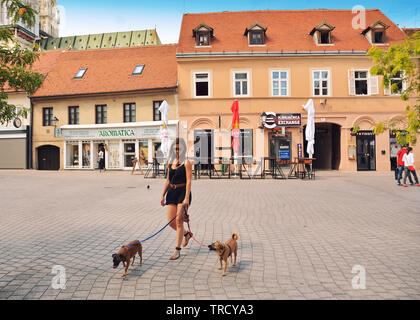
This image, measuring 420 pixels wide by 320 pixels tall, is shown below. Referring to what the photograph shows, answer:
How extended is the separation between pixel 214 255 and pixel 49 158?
84.4 feet

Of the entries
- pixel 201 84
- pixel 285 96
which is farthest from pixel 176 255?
pixel 285 96

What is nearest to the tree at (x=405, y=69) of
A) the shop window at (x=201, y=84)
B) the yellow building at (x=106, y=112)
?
the shop window at (x=201, y=84)

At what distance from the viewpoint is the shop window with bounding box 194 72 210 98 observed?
886 inches

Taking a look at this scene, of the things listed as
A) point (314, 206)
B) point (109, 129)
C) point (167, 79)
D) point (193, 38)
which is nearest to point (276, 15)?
point (193, 38)

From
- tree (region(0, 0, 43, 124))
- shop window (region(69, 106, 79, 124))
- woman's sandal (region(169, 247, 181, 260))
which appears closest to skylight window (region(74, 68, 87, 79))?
shop window (region(69, 106, 79, 124))

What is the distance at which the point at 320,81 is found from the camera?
877 inches

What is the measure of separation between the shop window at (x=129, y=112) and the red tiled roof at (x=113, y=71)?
4.38ft

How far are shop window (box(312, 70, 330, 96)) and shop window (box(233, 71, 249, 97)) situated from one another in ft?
16.9

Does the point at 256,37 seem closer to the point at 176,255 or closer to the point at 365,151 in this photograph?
the point at 365,151

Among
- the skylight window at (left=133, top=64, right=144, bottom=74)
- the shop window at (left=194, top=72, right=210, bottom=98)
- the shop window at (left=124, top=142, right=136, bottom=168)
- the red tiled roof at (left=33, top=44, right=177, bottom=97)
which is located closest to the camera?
the shop window at (left=194, top=72, right=210, bottom=98)

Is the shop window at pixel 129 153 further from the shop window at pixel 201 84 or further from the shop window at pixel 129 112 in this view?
the shop window at pixel 201 84

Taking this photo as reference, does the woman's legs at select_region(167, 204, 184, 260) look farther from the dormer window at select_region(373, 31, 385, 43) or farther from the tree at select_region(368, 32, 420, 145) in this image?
the dormer window at select_region(373, 31, 385, 43)

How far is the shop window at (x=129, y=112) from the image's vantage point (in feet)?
79.4

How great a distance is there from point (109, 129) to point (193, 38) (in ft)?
33.6
